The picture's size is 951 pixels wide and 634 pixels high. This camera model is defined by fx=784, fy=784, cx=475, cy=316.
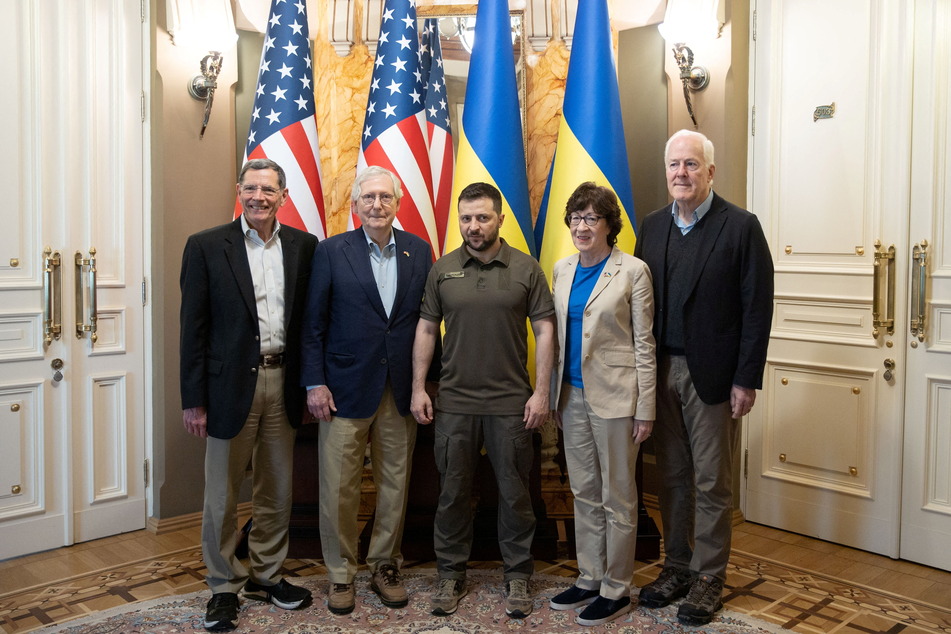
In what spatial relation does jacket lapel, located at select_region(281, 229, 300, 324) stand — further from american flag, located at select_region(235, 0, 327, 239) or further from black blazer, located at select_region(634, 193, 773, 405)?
black blazer, located at select_region(634, 193, 773, 405)

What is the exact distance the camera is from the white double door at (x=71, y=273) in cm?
310

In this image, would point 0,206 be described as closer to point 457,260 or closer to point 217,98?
point 217,98

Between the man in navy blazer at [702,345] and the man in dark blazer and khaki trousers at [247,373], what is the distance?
1.22 meters

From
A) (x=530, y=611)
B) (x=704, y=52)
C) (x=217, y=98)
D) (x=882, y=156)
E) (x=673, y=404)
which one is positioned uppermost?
(x=704, y=52)

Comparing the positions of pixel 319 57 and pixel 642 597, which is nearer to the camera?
pixel 642 597

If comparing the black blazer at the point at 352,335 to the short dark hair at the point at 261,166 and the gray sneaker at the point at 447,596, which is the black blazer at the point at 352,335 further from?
the gray sneaker at the point at 447,596

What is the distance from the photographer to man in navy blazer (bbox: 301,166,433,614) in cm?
257

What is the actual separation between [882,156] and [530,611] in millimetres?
2213

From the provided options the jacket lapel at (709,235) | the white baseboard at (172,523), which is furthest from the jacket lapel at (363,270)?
the white baseboard at (172,523)

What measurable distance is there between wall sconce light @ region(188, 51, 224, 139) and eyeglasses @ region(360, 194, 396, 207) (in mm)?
1352

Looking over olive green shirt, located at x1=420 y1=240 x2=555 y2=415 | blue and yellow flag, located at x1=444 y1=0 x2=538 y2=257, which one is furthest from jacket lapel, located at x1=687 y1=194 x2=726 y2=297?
blue and yellow flag, located at x1=444 y1=0 x2=538 y2=257

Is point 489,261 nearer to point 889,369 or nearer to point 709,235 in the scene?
point 709,235

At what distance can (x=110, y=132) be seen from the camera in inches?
132

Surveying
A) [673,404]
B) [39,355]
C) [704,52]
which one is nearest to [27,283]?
[39,355]
